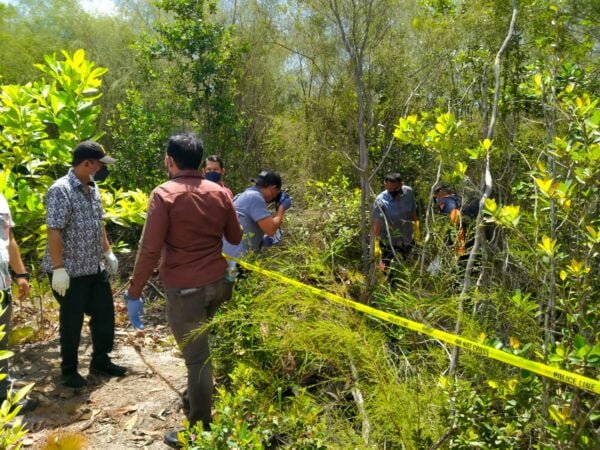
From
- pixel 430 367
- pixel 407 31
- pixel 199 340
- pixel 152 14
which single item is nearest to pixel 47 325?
pixel 199 340

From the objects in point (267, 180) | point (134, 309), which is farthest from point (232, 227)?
point (267, 180)

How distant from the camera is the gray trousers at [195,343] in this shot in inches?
115

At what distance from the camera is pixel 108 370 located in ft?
13.0

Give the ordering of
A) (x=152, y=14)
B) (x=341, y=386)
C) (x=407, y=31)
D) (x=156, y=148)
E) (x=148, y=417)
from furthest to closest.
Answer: (x=152, y=14) < (x=407, y=31) < (x=156, y=148) < (x=148, y=417) < (x=341, y=386)

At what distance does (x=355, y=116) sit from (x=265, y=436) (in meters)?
6.36

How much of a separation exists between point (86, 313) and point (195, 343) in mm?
1338

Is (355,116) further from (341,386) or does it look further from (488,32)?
(341,386)

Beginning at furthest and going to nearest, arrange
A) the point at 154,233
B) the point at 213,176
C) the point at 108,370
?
the point at 213,176
the point at 108,370
the point at 154,233

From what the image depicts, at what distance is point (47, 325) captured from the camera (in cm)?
484

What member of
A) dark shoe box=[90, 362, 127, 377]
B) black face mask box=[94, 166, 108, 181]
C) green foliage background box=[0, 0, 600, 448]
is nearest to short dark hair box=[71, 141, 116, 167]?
black face mask box=[94, 166, 108, 181]

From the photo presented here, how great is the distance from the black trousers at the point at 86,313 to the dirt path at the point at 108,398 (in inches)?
7.6

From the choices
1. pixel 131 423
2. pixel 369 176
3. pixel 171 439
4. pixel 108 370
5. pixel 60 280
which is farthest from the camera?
pixel 369 176

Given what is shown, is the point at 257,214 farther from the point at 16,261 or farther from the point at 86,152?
the point at 16,261

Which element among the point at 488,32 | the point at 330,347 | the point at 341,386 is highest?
the point at 488,32
